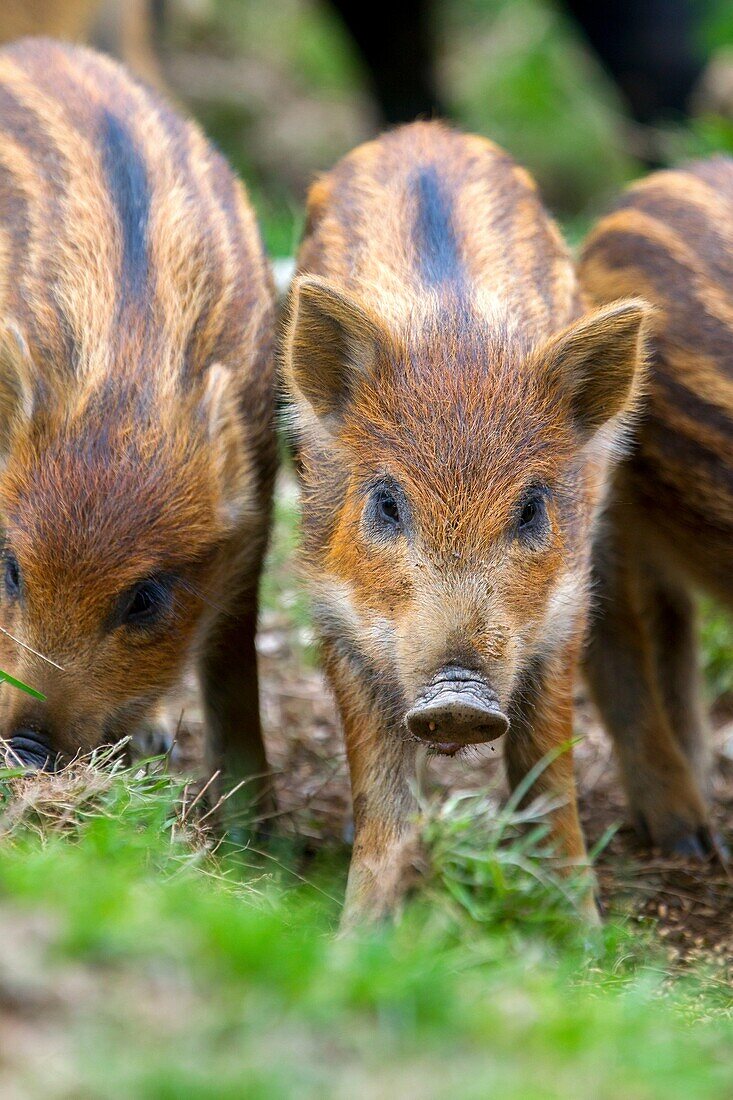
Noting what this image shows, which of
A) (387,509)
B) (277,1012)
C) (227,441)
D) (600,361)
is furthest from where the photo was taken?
(227,441)

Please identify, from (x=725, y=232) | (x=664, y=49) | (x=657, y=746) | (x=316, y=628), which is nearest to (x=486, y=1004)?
(x=316, y=628)

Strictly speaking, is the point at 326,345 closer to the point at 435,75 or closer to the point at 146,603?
the point at 146,603

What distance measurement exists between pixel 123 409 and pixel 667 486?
1689mm

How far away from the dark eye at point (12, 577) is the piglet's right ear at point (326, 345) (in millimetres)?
850

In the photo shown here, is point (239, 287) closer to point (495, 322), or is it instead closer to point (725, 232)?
point (495, 322)

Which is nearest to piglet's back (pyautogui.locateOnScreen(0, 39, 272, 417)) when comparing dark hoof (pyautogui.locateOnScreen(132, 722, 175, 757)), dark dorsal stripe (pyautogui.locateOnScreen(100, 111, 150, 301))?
dark dorsal stripe (pyautogui.locateOnScreen(100, 111, 150, 301))

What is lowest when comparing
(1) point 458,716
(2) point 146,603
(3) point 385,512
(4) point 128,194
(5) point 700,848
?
(5) point 700,848

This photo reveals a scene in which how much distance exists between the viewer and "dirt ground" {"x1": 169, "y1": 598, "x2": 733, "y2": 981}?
13.7 ft

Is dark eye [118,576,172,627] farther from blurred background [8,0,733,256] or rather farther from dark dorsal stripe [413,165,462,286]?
blurred background [8,0,733,256]

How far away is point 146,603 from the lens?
3.83 meters

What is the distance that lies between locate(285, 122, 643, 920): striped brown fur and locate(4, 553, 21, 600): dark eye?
0.73 metres

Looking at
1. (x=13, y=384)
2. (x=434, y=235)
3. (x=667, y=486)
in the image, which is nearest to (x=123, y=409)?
(x=13, y=384)

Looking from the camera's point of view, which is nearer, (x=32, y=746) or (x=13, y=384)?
(x=32, y=746)

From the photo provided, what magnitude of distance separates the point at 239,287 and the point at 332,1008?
2608 millimetres
